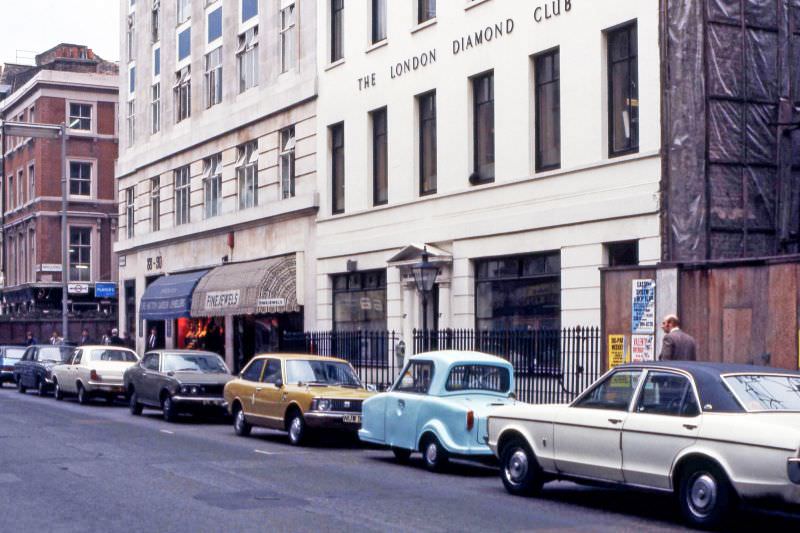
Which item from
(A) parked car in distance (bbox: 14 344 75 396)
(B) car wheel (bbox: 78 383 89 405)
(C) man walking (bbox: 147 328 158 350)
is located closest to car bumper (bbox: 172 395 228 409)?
(B) car wheel (bbox: 78 383 89 405)

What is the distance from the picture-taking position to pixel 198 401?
23.7 metres

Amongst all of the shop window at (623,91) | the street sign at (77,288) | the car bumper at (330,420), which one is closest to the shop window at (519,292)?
the shop window at (623,91)

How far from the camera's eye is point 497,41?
25172 mm

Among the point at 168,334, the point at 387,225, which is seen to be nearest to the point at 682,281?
the point at 387,225

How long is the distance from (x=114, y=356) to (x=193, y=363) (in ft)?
21.0

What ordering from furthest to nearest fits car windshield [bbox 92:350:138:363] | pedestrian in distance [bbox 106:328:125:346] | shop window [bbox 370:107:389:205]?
1. pedestrian in distance [bbox 106:328:125:346]
2. car windshield [bbox 92:350:138:363]
3. shop window [bbox 370:107:389:205]

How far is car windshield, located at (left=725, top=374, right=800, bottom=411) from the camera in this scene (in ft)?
36.0

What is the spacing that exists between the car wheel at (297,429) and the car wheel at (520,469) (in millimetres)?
5942

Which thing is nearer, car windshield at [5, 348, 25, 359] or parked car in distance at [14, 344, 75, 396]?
parked car in distance at [14, 344, 75, 396]

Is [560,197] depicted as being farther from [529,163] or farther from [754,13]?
[754,13]

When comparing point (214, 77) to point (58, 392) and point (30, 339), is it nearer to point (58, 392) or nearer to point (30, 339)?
point (58, 392)

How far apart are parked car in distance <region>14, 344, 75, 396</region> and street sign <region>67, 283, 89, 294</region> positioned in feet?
79.4

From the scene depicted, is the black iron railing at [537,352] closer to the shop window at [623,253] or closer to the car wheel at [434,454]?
the shop window at [623,253]

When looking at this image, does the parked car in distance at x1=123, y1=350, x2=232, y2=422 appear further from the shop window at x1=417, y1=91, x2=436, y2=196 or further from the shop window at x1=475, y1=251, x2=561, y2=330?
the shop window at x1=417, y1=91, x2=436, y2=196
